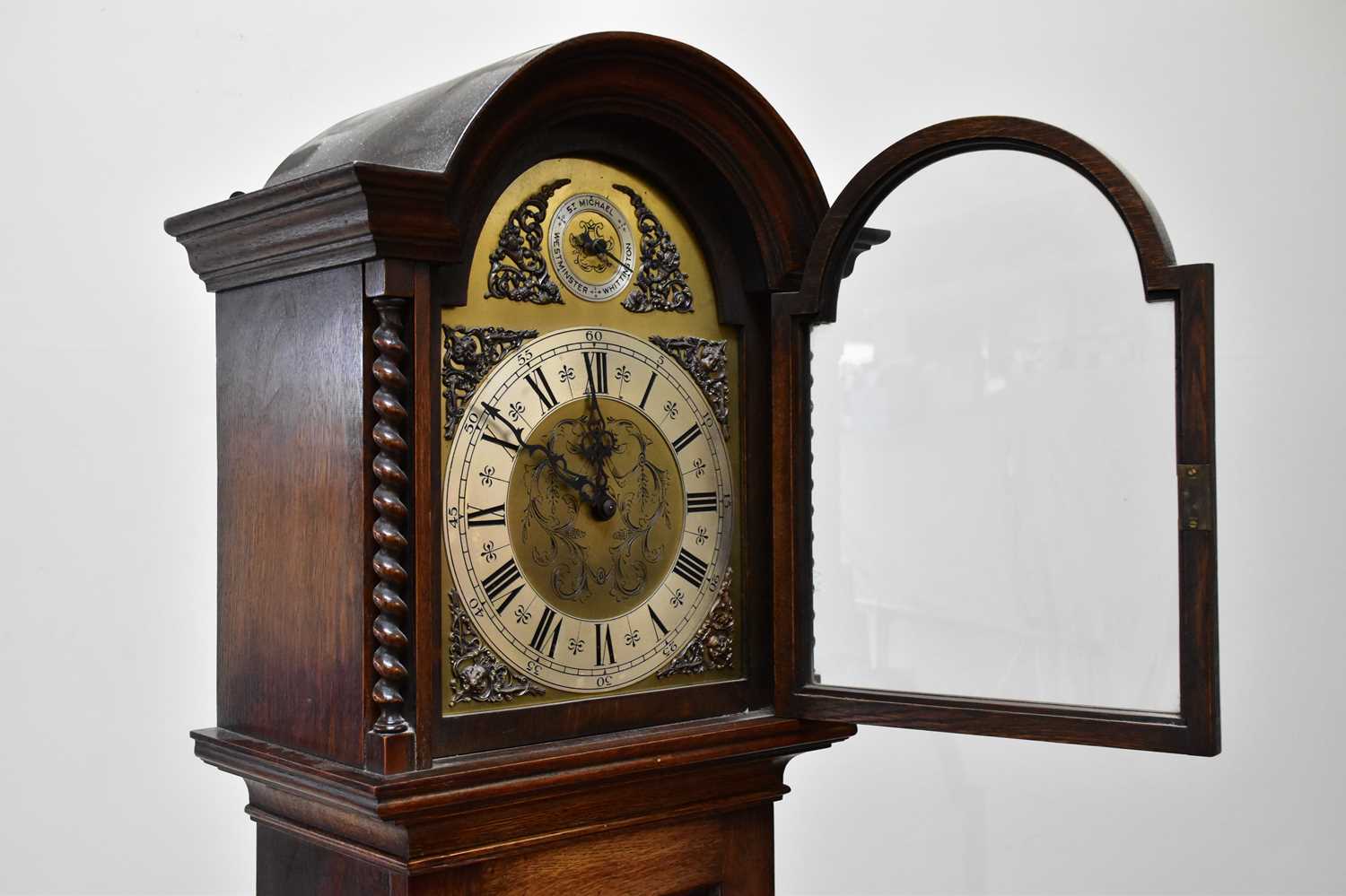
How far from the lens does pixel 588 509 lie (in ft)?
6.27

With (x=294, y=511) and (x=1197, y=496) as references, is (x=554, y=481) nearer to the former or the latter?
(x=294, y=511)

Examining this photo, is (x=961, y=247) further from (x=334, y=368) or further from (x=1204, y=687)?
(x=334, y=368)

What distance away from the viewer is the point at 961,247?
191 centimetres

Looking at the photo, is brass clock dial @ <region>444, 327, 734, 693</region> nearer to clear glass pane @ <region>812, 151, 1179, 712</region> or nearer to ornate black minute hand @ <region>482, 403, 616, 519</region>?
ornate black minute hand @ <region>482, 403, 616, 519</region>

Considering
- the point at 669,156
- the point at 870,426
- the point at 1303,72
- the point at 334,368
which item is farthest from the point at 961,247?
the point at 1303,72

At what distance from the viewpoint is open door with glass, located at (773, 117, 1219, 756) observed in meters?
1.75

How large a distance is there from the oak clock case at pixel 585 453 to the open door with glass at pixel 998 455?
0.10 m

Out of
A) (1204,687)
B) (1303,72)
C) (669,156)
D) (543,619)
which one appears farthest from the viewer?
(1303,72)

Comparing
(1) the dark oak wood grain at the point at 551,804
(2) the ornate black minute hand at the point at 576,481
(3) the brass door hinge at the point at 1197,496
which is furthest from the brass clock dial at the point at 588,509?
(3) the brass door hinge at the point at 1197,496

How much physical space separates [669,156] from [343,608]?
666 millimetres

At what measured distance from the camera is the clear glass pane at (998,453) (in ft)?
Answer: 5.84

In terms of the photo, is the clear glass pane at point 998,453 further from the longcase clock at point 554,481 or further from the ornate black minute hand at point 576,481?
the ornate black minute hand at point 576,481

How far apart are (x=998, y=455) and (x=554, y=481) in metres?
0.50

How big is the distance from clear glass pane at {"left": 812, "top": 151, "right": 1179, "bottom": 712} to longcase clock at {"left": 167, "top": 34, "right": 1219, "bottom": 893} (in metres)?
0.03
